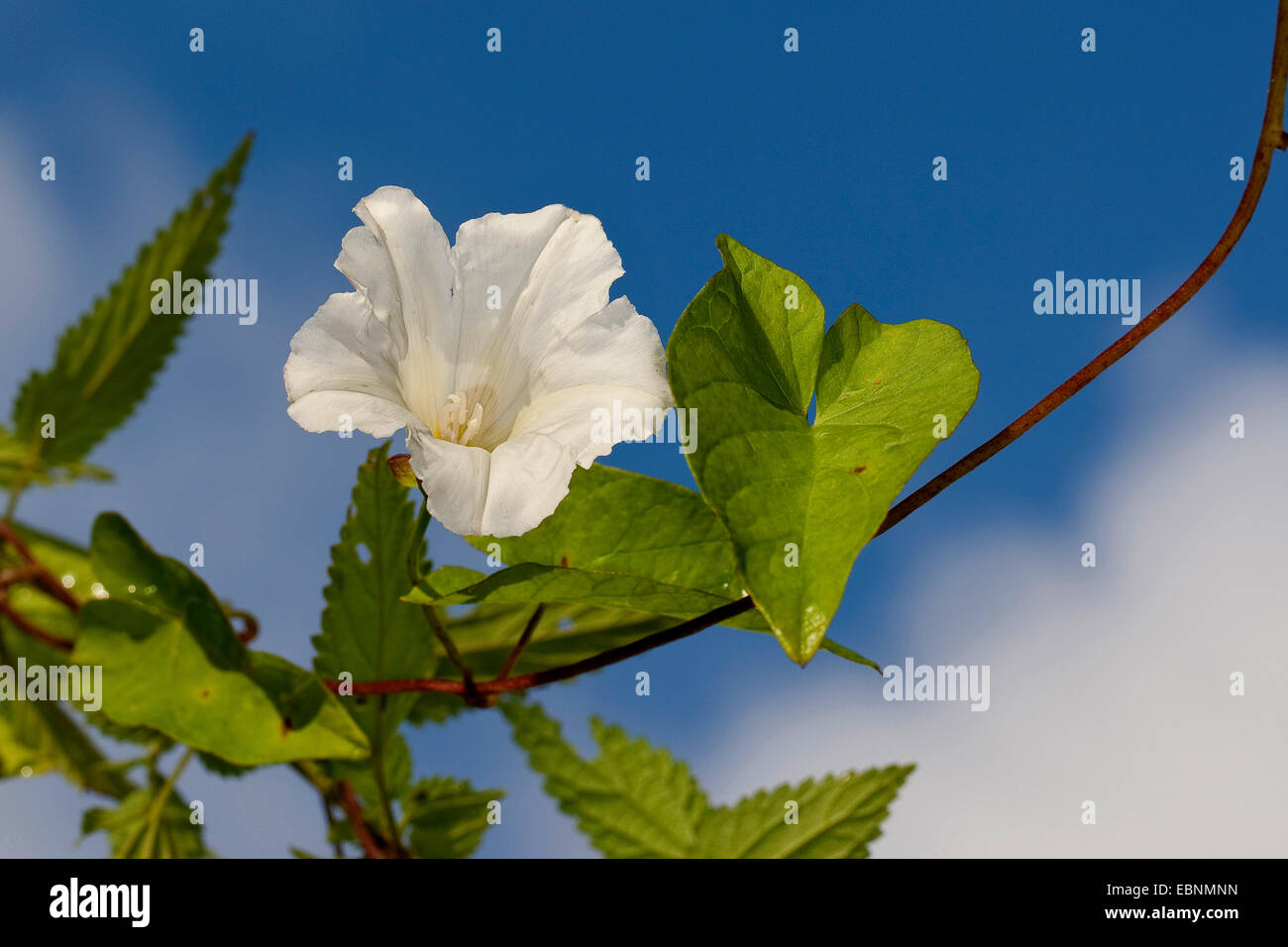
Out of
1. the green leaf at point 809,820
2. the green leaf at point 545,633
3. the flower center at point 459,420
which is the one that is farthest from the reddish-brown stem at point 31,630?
the green leaf at point 809,820

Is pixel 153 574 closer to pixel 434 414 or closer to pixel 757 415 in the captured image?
pixel 434 414

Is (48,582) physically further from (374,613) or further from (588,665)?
(588,665)

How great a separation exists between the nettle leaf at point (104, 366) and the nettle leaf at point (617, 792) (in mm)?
1034

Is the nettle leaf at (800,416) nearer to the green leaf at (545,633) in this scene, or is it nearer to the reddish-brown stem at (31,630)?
the green leaf at (545,633)

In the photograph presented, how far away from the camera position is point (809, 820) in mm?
1358

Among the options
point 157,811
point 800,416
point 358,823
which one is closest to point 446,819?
point 358,823

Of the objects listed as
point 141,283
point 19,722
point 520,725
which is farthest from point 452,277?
point 19,722

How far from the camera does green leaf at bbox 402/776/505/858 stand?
4.42 ft

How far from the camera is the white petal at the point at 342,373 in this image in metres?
0.82

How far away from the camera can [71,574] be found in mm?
1854

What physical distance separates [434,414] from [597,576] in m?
0.26

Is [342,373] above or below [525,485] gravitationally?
above

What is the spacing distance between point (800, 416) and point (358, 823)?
34.6 inches

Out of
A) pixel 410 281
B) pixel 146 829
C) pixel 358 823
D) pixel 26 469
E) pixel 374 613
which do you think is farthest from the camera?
pixel 26 469
